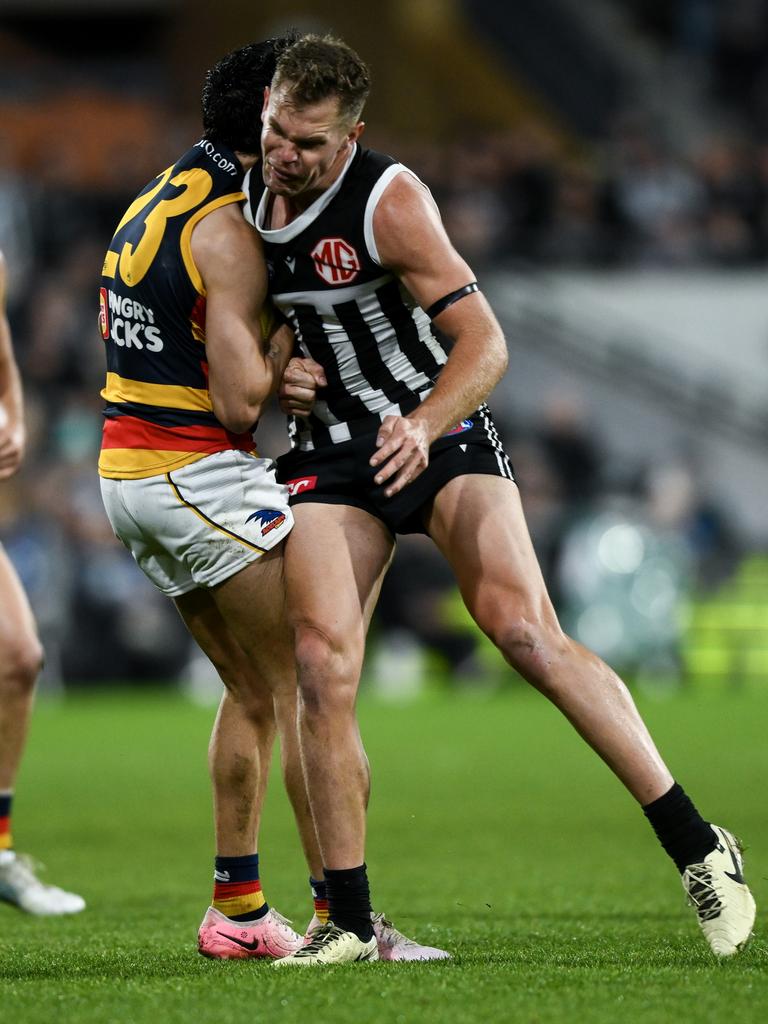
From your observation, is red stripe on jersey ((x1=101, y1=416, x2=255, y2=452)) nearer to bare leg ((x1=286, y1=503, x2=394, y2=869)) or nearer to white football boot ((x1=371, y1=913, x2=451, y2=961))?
bare leg ((x1=286, y1=503, x2=394, y2=869))

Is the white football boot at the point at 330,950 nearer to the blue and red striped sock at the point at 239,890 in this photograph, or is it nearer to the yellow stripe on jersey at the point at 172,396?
the blue and red striped sock at the point at 239,890

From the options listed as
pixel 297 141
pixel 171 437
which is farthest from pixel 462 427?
pixel 297 141

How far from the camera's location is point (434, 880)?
601 centimetres

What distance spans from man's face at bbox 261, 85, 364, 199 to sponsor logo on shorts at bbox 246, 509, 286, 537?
843 mm

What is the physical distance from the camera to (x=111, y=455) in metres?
4.60

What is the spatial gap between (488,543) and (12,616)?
2.23 metres

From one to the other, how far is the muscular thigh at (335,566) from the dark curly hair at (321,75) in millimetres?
1050

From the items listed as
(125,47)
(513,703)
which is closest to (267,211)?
(513,703)

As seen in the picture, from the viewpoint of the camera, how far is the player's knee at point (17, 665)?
596cm

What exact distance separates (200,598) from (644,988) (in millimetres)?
1681

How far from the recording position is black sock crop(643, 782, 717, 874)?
14.0 feet

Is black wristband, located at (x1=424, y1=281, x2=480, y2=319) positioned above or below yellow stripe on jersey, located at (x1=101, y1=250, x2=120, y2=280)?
below

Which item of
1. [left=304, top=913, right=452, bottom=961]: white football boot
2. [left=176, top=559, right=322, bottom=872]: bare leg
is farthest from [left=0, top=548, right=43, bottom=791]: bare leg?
[left=304, top=913, right=452, bottom=961]: white football boot

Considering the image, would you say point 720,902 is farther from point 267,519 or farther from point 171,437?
point 171,437
